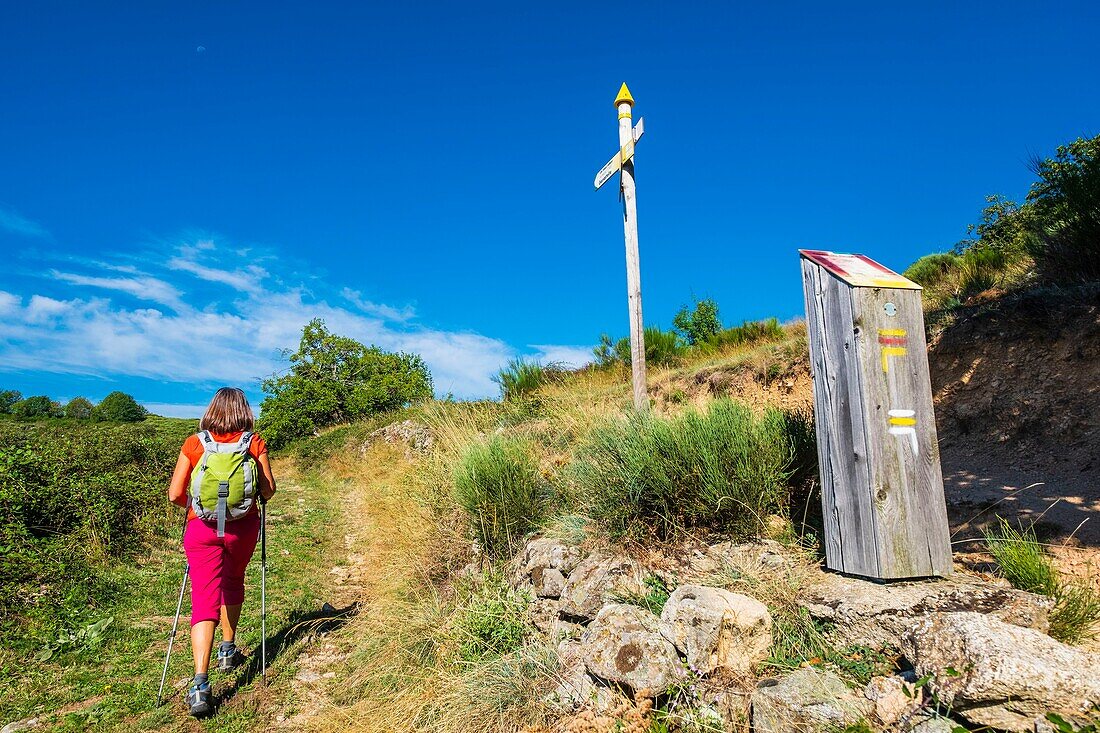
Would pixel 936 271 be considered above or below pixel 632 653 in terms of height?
above

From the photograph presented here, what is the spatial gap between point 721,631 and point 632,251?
5206 mm

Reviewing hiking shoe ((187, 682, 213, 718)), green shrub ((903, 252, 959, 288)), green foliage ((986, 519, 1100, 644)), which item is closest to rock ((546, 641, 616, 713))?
green foliage ((986, 519, 1100, 644))

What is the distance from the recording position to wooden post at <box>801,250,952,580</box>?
10.7 ft

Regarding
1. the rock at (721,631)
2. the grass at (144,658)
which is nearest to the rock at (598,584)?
the rock at (721,631)

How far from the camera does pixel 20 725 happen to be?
400 centimetres

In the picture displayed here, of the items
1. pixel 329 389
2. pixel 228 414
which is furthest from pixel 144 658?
pixel 329 389

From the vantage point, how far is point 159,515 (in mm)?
8508

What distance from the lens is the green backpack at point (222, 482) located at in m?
4.25

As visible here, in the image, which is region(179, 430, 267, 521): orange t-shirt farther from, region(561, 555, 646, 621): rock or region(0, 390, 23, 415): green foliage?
region(0, 390, 23, 415): green foliage

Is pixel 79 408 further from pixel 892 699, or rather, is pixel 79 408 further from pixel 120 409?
pixel 892 699

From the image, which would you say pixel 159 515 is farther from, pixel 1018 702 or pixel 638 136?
pixel 1018 702

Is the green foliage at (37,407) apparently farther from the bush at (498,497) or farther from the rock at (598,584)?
the rock at (598,584)

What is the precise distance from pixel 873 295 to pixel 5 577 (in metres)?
7.61

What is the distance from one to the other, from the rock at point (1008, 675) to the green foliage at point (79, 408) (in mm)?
26981
